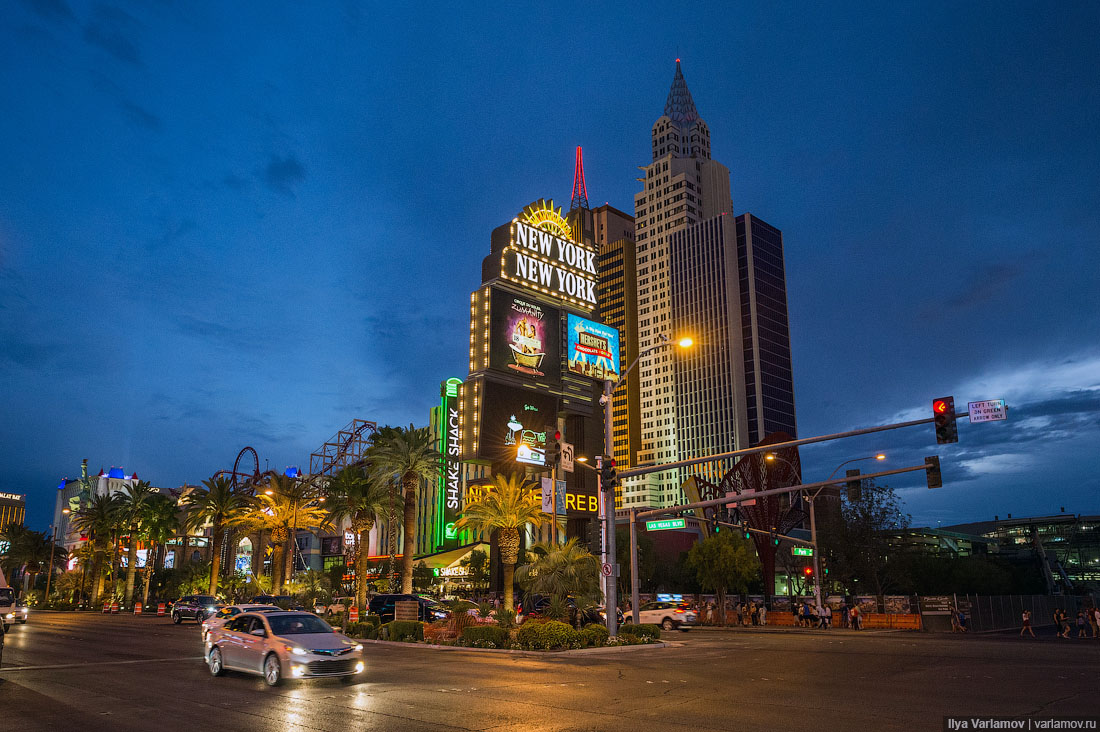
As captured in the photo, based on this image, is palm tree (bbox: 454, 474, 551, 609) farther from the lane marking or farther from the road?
the lane marking

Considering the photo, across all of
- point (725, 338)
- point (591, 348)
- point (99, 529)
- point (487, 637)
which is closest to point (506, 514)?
point (487, 637)

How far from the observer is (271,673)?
1600 cm

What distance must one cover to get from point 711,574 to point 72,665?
5426 centimetres

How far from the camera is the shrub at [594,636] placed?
27.5 metres

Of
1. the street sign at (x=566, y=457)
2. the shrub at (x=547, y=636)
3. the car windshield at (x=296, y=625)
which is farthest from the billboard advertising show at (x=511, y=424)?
the car windshield at (x=296, y=625)

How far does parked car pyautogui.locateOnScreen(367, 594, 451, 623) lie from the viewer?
37125 mm

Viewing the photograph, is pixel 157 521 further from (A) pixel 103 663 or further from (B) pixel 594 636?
(B) pixel 594 636

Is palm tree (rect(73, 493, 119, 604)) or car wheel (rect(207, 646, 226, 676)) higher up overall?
palm tree (rect(73, 493, 119, 604))

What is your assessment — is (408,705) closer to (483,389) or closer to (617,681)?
(617,681)

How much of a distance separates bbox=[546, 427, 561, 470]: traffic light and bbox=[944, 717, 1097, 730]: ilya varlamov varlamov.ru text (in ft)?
53.9

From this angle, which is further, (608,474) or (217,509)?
(217,509)

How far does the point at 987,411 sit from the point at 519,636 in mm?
17035

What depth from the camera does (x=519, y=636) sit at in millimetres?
27203

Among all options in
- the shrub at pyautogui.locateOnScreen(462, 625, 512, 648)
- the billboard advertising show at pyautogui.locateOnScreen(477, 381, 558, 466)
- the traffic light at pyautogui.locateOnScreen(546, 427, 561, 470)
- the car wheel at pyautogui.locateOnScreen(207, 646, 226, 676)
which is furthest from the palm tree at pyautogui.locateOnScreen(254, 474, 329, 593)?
the car wheel at pyautogui.locateOnScreen(207, 646, 226, 676)
